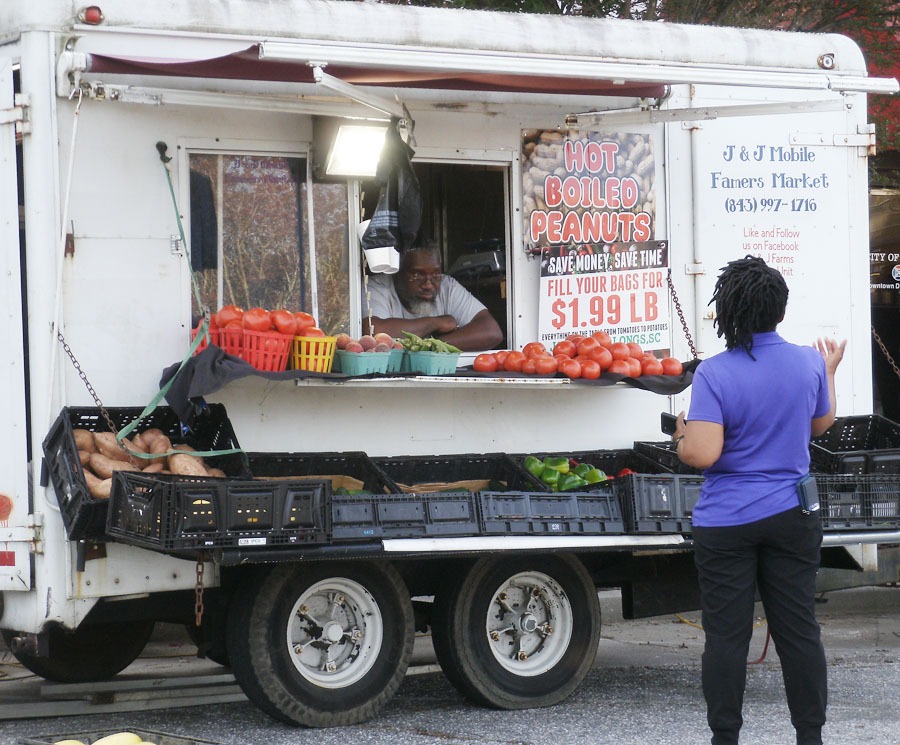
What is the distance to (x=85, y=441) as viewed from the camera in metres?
5.59

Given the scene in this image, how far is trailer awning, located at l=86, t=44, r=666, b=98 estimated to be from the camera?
5.50m

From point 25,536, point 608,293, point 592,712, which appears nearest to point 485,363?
point 608,293

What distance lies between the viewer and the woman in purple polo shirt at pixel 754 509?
4.46 metres

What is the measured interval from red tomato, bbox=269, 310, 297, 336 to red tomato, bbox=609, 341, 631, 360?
1.71 meters

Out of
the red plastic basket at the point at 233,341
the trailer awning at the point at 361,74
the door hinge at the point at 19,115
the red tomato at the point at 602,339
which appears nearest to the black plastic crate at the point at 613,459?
the red tomato at the point at 602,339

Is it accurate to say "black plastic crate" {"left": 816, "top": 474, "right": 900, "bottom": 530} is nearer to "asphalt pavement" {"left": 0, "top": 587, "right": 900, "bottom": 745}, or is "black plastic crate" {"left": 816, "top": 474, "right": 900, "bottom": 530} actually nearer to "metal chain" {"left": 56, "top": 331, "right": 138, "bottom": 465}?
"asphalt pavement" {"left": 0, "top": 587, "right": 900, "bottom": 745}

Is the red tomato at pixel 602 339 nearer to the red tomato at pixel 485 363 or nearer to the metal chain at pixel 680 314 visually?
the metal chain at pixel 680 314

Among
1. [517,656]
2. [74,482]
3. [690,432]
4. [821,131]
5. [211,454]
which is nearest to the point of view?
[690,432]

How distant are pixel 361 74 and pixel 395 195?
25.6 inches

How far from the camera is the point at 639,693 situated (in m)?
6.67

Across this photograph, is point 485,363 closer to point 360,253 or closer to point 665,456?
point 360,253

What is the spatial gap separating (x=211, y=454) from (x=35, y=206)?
51.7 inches

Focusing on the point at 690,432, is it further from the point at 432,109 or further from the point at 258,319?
the point at 432,109

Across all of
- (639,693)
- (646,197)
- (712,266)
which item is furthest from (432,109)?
(639,693)
